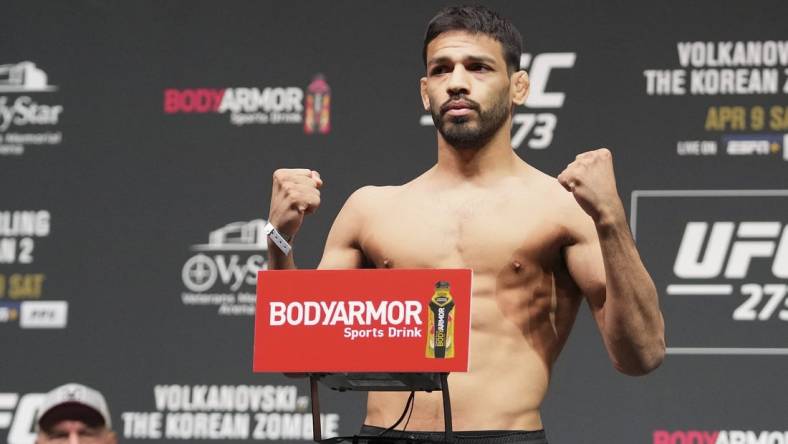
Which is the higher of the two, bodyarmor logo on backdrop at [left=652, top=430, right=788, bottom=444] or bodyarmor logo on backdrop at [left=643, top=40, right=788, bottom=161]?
bodyarmor logo on backdrop at [left=643, top=40, right=788, bottom=161]

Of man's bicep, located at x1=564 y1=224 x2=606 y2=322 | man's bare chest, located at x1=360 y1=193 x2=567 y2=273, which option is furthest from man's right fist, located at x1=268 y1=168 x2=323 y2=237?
man's bicep, located at x1=564 y1=224 x2=606 y2=322

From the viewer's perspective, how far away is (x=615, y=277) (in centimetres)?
229

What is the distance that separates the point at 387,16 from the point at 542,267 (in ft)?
5.98

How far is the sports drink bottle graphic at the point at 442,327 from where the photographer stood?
198 cm

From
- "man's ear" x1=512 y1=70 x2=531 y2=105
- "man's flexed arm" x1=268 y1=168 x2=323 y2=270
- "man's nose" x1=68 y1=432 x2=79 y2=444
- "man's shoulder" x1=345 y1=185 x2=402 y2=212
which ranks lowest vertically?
"man's nose" x1=68 y1=432 x2=79 y2=444

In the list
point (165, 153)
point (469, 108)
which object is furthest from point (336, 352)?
point (165, 153)

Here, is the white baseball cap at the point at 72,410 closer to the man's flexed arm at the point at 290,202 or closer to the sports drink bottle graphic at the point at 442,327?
the man's flexed arm at the point at 290,202

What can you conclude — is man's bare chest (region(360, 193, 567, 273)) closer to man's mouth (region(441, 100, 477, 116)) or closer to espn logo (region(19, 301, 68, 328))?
man's mouth (region(441, 100, 477, 116))

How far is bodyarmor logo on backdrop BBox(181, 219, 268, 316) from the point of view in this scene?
4.05m

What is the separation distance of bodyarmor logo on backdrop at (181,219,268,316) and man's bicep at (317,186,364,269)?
55.4 inches

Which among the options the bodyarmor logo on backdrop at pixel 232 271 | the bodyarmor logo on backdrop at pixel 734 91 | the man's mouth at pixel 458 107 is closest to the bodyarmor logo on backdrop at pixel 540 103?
the bodyarmor logo on backdrop at pixel 734 91

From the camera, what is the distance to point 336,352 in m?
2.03

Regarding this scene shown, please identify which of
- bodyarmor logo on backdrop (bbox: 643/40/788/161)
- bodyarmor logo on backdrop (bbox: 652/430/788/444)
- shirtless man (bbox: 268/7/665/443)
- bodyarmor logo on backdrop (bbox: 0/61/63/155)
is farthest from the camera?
bodyarmor logo on backdrop (bbox: 0/61/63/155)

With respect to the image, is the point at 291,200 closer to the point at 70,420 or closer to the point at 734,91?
the point at 70,420
